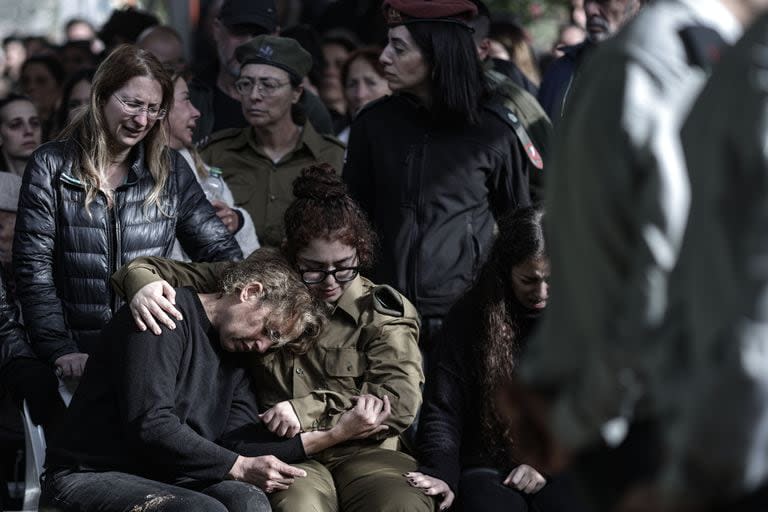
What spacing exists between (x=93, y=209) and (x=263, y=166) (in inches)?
50.5

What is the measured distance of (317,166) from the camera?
15.0ft

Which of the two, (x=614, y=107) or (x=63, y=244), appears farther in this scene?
(x=63, y=244)

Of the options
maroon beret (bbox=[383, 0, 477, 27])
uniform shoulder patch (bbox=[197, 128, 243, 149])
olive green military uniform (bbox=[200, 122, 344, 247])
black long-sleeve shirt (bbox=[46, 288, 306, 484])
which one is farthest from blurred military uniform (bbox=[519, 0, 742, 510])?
uniform shoulder patch (bbox=[197, 128, 243, 149])

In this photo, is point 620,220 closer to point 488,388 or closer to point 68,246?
point 488,388

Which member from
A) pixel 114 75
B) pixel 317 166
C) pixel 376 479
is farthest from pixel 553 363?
pixel 114 75

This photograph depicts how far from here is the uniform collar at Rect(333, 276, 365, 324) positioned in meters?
4.44

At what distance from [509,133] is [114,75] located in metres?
1.47

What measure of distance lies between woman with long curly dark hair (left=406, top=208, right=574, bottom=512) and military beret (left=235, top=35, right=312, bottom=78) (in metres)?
1.72

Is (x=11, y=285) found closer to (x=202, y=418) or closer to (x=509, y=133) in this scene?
(x=202, y=418)

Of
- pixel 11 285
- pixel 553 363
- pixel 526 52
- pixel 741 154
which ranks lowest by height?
pixel 526 52

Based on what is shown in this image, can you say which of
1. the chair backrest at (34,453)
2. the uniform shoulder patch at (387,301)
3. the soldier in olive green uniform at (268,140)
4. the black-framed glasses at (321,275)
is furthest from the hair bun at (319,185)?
the chair backrest at (34,453)

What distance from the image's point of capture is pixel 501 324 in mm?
4332

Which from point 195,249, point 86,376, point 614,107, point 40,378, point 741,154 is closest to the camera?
point 741,154

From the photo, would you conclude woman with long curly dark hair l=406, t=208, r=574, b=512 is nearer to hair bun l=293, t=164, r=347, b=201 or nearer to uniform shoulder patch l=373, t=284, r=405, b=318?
uniform shoulder patch l=373, t=284, r=405, b=318
